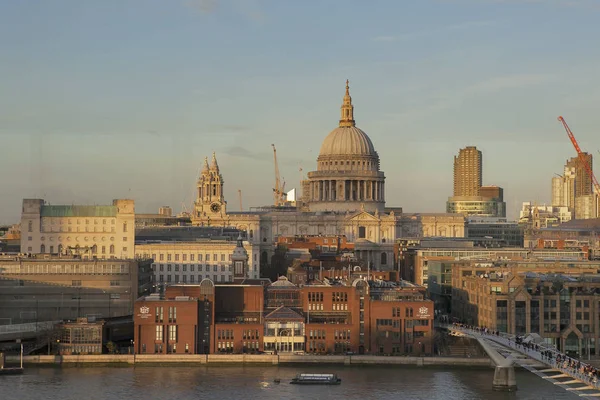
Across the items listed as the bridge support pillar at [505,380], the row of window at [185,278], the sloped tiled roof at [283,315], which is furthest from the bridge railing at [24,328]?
the bridge support pillar at [505,380]

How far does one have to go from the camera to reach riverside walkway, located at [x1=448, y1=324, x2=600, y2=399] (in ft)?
231

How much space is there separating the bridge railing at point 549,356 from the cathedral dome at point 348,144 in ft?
312

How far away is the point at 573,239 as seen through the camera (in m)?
187

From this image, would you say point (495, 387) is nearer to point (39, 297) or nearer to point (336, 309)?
point (336, 309)

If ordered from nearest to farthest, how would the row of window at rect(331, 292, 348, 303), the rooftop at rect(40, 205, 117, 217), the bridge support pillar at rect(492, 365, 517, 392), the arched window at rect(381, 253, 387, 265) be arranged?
the bridge support pillar at rect(492, 365, 517, 392) < the row of window at rect(331, 292, 348, 303) < the rooftop at rect(40, 205, 117, 217) < the arched window at rect(381, 253, 387, 265)

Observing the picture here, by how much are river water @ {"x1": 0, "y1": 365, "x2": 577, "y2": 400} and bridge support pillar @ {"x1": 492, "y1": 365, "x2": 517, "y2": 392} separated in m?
0.64

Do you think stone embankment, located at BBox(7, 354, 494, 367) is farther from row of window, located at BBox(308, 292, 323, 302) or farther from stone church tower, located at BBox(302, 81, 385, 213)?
stone church tower, located at BBox(302, 81, 385, 213)

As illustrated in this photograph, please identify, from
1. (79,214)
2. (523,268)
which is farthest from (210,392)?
(79,214)

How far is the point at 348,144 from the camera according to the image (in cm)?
18900

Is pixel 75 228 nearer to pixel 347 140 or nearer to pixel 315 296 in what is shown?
pixel 315 296

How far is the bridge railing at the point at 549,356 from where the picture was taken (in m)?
71.3

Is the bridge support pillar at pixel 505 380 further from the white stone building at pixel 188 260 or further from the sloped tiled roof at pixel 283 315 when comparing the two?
the white stone building at pixel 188 260

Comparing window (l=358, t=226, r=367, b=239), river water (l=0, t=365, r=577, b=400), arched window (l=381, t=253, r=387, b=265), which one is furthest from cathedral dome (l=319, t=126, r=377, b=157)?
river water (l=0, t=365, r=577, b=400)

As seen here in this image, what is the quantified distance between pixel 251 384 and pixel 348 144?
110710 mm
